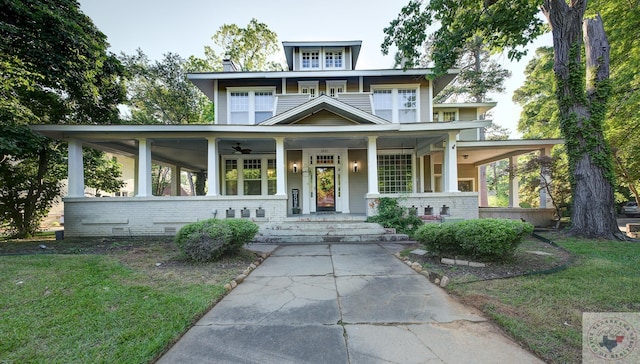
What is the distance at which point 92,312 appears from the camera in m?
2.91

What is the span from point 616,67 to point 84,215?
21842 millimetres

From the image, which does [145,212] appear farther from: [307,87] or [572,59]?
[572,59]

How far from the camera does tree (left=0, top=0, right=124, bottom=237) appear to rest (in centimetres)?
721

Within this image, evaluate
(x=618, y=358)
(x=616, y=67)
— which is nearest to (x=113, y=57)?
(x=618, y=358)

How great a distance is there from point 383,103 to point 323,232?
7.42 m

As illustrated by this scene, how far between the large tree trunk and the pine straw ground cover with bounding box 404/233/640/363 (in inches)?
102

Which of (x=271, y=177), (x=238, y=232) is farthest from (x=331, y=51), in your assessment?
(x=238, y=232)

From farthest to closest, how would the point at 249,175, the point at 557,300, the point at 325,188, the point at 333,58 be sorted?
the point at 333,58 → the point at 249,175 → the point at 325,188 → the point at 557,300

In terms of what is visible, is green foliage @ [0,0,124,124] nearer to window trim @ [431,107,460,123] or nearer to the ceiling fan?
the ceiling fan

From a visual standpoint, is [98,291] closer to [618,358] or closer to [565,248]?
[618,358]

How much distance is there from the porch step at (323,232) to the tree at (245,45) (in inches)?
750

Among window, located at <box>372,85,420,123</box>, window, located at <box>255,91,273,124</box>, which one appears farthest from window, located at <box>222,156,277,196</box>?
window, located at <box>372,85,420,123</box>

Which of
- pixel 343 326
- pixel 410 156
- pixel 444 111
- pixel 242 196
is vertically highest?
pixel 444 111

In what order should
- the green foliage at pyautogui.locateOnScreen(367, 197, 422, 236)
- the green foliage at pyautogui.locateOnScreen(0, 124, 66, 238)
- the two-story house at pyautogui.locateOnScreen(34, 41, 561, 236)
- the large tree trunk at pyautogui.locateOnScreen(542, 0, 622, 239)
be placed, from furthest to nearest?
the green foliage at pyautogui.locateOnScreen(0, 124, 66, 238)
the two-story house at pyautogui.locateOnScreen(34, 41, 561, 236)
the green foliage at pyautogui.locateOnScreen(367, 197, 422, 236)
the large tree trunk at pyautogui.locateOnScreen(542, 0, 622, 239)
